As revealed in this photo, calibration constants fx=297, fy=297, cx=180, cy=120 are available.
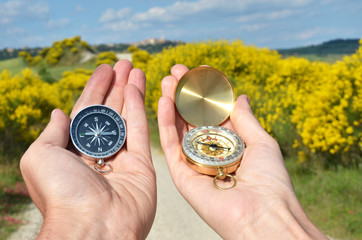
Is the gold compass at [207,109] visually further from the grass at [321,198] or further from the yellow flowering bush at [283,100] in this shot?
the yellow flowering bush at [283,100]

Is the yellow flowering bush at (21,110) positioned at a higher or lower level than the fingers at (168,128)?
lower

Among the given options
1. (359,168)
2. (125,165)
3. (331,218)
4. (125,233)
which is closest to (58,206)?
(125,233)

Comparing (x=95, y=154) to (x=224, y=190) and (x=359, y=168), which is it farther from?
(x=359, y=168)

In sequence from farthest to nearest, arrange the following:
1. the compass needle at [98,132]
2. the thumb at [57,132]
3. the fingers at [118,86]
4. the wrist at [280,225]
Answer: the fingers at [118,86], the compass needle at [98,132], the thumb at [57,132], the wrist at [280,225]

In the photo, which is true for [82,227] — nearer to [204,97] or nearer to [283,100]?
[204,97]

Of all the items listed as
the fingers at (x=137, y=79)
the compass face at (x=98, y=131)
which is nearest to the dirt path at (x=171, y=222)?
the compass face at (x=98, y=131)

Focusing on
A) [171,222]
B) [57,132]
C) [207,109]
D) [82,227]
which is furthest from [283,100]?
[82,227]
